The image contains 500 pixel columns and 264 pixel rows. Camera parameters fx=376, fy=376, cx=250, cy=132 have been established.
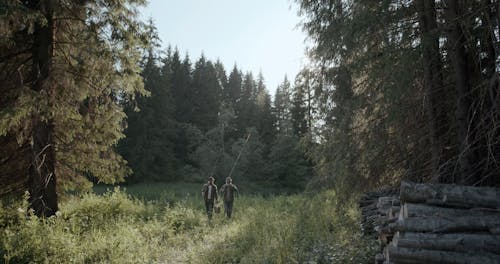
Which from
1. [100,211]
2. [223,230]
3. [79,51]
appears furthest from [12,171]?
[223,230]

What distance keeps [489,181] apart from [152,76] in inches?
1632

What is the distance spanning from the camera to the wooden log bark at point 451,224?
12.1 feet

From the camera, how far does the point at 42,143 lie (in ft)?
31.8

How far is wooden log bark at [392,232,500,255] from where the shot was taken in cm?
359

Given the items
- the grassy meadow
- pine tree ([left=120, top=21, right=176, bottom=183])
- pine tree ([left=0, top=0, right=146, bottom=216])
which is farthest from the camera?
pine tree ([left=120, top=21, right=176, bottom=183])


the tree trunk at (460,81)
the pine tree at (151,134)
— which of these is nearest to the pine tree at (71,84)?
the tree trunk at (460,81)

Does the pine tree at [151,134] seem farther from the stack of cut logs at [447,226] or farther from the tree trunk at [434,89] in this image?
the stack of cut logs at [447,226]

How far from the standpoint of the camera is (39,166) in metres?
9.39

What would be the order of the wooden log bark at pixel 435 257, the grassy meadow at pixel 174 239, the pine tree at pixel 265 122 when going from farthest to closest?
1. the pine tree at pixel 265 122
2. the grassy meadow at pixel 174 239
3. the wooden log bark at pixel 435 257

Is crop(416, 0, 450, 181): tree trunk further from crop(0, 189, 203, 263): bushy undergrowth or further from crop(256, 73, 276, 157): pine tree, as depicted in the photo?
crop(256, 73, 276, 157): pine tree

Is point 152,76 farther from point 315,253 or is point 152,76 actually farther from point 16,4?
point 315,253

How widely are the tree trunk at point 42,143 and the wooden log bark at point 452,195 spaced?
8.82 meters

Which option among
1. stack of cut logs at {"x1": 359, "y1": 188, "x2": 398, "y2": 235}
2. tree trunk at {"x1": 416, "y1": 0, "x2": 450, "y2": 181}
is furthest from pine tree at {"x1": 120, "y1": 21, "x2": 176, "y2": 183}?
tree trunk at {"x1": 416, "y1": 0, "x2": 450, "y2": 181}

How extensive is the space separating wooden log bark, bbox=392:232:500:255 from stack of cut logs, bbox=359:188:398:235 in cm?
216
